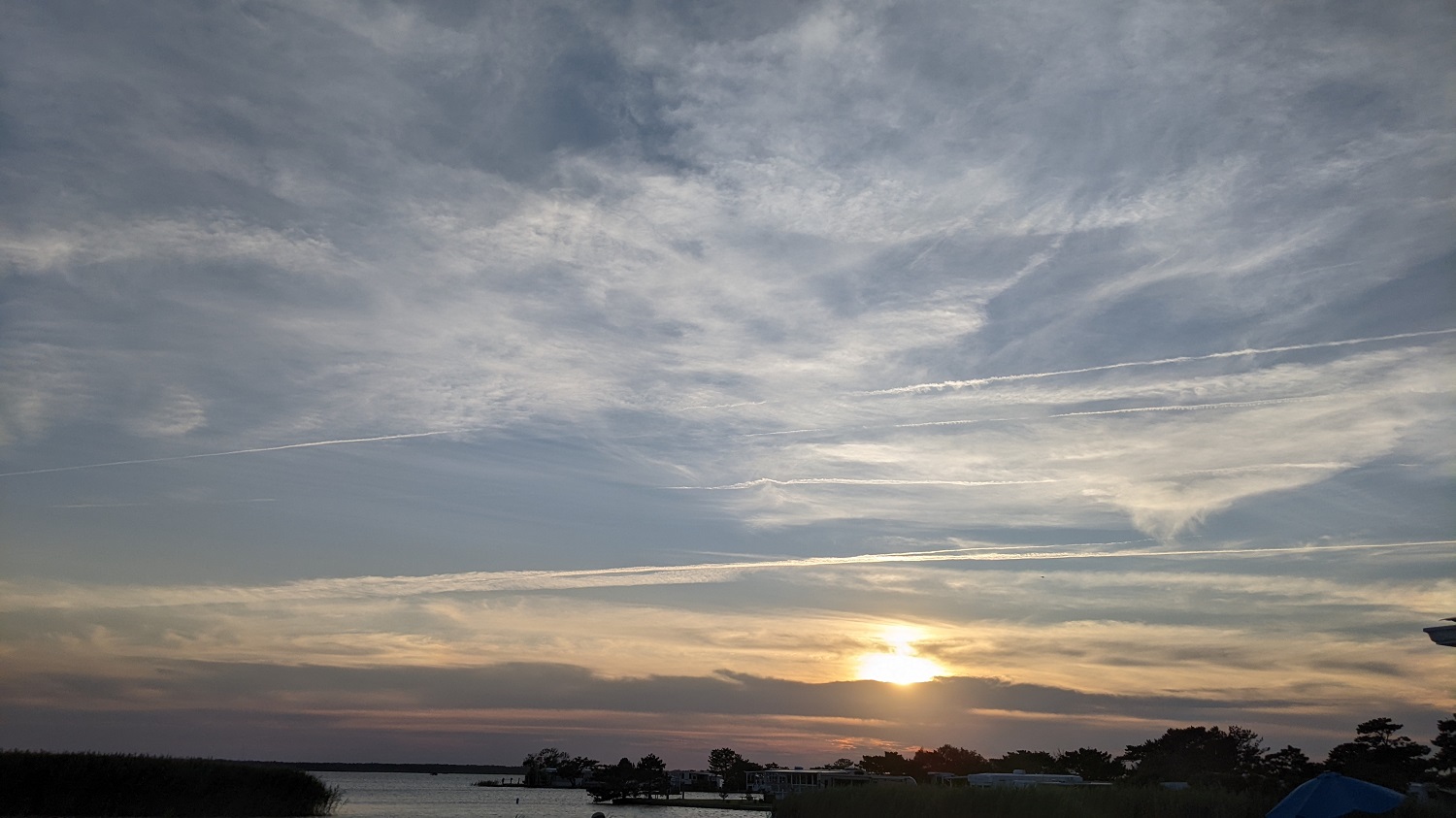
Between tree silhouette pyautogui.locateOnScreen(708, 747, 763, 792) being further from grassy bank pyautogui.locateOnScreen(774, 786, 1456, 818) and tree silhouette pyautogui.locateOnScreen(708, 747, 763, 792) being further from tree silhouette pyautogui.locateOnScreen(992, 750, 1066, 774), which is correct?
grassy bank pyautogui.locateOnScreen(774, 786, 1456, 818)

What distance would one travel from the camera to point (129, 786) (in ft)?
188

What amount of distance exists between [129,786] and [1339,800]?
203 feet

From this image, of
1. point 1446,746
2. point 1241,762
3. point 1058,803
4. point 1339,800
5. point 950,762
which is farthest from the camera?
point 950,762

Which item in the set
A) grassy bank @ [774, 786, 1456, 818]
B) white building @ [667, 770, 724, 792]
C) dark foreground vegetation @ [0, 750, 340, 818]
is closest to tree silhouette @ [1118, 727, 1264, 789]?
grassy bank @ [774, 786, 1456, 818]

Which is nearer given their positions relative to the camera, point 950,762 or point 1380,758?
point 1380,758

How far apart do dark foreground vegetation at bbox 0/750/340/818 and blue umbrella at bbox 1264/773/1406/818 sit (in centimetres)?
6011

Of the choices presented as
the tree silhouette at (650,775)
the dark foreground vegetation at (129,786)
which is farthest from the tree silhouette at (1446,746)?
the tree silhouette at (650,775)

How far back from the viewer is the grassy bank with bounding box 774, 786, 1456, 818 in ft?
104

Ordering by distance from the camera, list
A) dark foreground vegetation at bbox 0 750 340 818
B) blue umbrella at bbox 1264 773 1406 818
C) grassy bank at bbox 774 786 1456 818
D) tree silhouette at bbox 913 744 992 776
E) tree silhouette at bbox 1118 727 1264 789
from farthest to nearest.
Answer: tree silhouette at bbox 913 744 992 776
tree silhouette at bbox 1118 727 1264 789
dark foreground vegetation at bbox 0 750 340 818
grassy bank at bbox 774 786 1456 818
blue umbrella at bbox 1264 773 1406 818

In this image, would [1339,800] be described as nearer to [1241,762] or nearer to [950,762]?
[1241,762]

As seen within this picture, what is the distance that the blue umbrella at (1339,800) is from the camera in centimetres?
2355

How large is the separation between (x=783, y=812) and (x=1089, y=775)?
69.7 m

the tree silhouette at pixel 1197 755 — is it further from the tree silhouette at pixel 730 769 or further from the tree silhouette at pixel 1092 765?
the tree silhouette at pixel 730 769

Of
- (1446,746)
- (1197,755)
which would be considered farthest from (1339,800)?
(1197,755)
